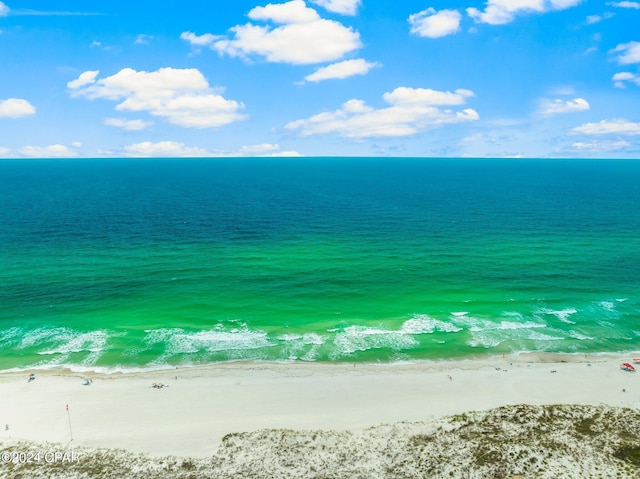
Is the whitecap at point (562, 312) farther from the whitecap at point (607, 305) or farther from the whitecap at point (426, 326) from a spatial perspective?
the whitecap at point (426, 326)

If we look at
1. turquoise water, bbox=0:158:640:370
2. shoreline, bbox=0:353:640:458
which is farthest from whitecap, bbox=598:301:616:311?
shoreline, bbox=0:353:640:458

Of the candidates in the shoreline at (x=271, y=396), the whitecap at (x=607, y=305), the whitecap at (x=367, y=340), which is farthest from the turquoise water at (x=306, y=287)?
the shoreline at (x=271, y=396)

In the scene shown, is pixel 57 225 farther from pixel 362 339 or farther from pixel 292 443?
pixel 292 443

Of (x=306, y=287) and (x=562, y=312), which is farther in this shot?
(x=306, y=287)

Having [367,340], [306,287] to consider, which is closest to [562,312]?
[367,340]

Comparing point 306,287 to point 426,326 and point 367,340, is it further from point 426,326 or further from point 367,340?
point 426,326

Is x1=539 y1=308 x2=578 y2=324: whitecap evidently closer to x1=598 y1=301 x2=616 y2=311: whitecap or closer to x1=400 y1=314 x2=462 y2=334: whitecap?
x1=598 y1=301 x2=616 y2=311: whitecap
